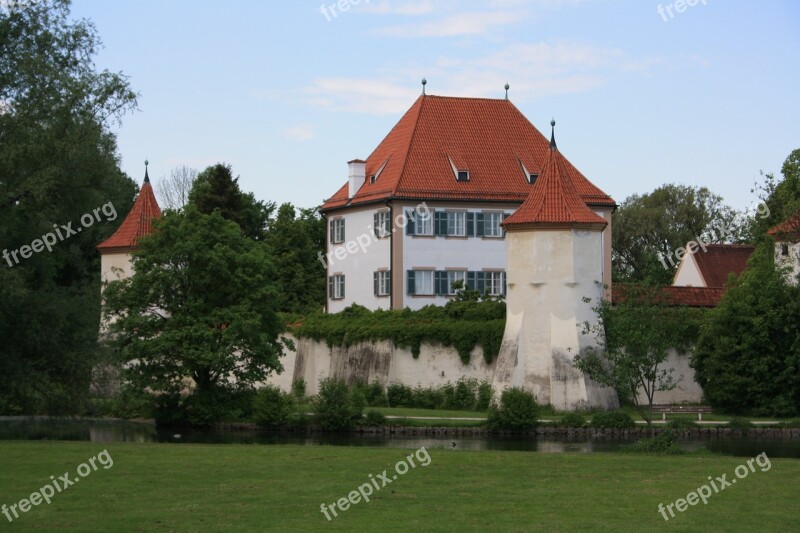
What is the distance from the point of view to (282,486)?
20.1m

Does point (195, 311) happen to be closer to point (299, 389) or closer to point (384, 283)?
point (299, 389)

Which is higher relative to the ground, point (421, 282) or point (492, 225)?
point (492, 225)

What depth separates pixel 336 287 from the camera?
2254 inches

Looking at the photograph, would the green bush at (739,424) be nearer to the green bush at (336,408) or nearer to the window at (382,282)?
the green bush at (336,408)

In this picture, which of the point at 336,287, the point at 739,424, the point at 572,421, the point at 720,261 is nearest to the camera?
the point at 739,424

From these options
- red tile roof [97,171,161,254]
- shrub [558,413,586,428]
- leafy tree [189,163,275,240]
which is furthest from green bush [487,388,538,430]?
leafy tree [189,163,275,240]

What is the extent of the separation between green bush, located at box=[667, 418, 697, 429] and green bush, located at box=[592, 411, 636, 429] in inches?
43.0

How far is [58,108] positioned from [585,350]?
19.9 meters

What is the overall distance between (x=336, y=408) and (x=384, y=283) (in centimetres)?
1737

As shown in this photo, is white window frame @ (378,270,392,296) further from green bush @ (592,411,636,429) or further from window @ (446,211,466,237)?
green bush @ (592,411,636,429)

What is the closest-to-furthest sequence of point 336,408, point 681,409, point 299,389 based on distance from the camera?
1. point 336,408
2. point 681,409
3. point 299,389

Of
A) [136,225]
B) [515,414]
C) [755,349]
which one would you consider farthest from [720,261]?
[515,414]

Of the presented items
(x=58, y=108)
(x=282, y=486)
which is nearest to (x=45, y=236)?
(x=58, y=108)

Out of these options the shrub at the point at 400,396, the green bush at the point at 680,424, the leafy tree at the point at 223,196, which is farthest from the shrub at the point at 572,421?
the leafy tree at the point at 223,196
